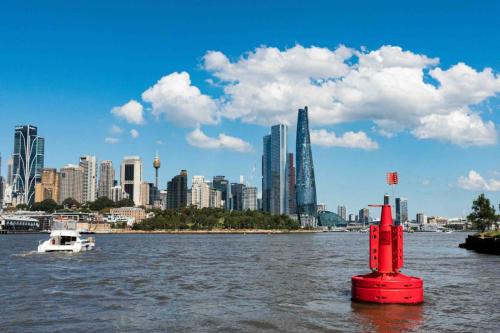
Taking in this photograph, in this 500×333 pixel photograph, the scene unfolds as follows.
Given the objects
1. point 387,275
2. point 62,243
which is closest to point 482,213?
point 62,243

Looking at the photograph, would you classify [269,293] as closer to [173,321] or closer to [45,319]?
[173,321]

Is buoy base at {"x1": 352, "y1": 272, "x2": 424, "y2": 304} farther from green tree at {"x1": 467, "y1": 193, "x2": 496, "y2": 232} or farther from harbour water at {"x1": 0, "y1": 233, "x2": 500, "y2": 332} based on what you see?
green tree at {"x1": 467, "y1": 193, "x2": 496, "y2": 232}

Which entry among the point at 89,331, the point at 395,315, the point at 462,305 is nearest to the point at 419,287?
the point at 395,315

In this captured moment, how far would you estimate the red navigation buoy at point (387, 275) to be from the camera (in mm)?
29375

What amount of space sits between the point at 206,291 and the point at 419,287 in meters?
16.5

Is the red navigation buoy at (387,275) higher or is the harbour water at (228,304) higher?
the red navigation buoy at (387,275)

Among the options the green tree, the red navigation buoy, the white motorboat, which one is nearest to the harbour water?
the red navigation buoy

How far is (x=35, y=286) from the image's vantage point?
1750 inches

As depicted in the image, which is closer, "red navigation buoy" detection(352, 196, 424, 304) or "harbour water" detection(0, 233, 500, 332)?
"harbour water" detection(0, 233, 500, 332)

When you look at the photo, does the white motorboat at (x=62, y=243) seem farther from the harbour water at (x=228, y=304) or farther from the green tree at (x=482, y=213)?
the green tree at (x=482, y=213)

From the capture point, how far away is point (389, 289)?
2927 centimetres

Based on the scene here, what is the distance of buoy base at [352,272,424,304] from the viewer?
29266mm

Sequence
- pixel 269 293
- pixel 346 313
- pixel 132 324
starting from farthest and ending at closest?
pixel 269 293
pixel 346 313
pixel 132 324

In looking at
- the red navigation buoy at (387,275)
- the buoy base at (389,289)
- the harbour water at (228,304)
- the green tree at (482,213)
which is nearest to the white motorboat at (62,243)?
the harbour water at (228,304)
